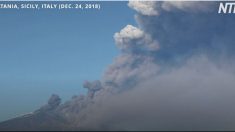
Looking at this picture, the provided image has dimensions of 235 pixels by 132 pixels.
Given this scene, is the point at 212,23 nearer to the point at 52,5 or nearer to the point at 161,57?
the point at 161,57

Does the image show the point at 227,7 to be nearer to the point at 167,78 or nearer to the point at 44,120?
the point at 167,78

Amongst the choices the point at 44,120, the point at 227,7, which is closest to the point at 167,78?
the point at 227,7

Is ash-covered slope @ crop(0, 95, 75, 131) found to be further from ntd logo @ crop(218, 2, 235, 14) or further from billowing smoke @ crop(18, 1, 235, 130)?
ntd logo @ crop(218, 2, 235, 14)

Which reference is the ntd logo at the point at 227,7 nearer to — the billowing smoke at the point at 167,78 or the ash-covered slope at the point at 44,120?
the billowing smoke at the point at 167,78

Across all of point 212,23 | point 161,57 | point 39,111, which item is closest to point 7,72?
point 39,111

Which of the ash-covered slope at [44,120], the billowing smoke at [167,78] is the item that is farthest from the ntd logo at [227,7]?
the ash-covered slope at [44,120]

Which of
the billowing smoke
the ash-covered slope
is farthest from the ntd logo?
the ash-covered slope
